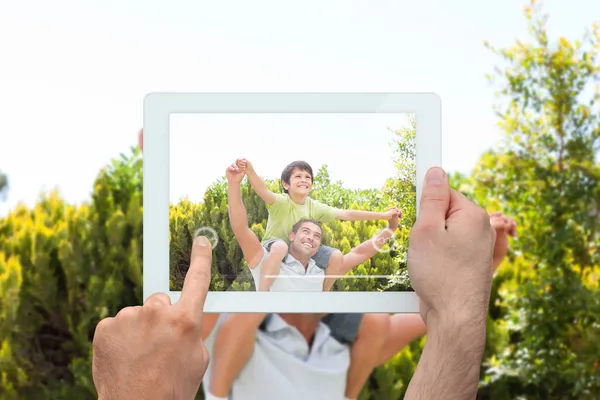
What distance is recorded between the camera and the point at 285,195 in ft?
3.45

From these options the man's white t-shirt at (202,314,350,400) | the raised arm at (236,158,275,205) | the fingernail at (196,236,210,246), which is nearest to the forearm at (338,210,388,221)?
the raised arm at (236,158,275,205)

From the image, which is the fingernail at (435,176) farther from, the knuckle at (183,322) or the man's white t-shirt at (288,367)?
the man's white t-shirt at (288,367)

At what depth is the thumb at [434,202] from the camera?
919 millimetres

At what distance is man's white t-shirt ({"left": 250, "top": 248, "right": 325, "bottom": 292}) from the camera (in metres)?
1.01

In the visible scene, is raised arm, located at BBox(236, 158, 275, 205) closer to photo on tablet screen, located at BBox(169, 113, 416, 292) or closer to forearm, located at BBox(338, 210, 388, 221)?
photo on tablet screen, located at BBox(169, 113, 416, 292)

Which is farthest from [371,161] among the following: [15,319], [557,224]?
[15,319]

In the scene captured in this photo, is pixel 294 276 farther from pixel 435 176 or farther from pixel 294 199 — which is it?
pixel 435 176

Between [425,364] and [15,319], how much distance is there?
2.50m

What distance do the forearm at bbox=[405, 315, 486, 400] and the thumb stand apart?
0.14m

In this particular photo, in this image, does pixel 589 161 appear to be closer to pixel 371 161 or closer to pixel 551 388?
pixel 551 388

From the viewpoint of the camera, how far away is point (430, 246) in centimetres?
91

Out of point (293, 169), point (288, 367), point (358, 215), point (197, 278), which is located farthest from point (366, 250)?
point (288, 367)

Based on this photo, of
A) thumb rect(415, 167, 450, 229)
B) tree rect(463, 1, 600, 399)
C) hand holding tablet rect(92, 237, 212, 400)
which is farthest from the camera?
tree rect(463, 1, 600, 399)

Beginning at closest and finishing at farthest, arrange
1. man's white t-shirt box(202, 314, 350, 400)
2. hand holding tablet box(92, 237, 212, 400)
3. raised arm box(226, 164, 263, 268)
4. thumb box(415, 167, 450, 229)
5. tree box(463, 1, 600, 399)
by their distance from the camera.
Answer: hand holding tablet box(92, 237, 212, 400) → thumb box(415, 167, 450, 229) → raised arm box(226, 164, 263, 268) → man's white t-shirt box(202, 314, 350, 400) → tree box(463, 1, 600, 399)
